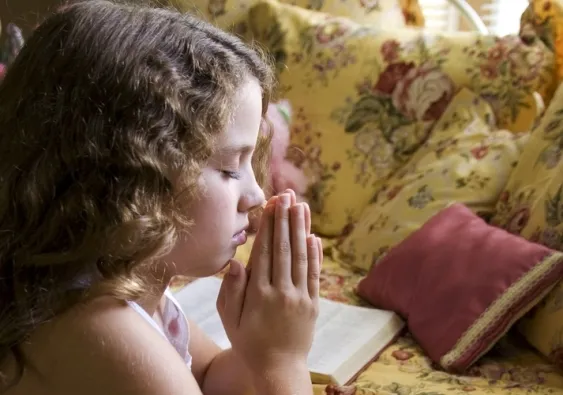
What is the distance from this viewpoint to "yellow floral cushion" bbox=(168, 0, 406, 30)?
6.41 feet

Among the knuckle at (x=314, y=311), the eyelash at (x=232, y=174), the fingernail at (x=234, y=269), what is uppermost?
the eyelash at (x=232, y=174)

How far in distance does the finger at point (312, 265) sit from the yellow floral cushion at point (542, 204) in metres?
0.47

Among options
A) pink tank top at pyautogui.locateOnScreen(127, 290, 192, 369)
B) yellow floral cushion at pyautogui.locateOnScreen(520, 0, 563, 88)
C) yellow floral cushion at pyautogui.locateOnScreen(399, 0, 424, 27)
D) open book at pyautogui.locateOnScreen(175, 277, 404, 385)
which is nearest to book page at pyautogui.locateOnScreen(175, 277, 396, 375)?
open book at pyautogui.locateOnScreen(175, 277, 404, 385)

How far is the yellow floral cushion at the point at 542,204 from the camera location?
1202 millimetres

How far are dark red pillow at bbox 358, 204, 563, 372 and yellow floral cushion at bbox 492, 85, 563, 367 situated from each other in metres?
0.04

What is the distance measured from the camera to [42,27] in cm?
80

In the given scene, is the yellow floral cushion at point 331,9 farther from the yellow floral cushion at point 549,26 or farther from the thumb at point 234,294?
the thumb at point 234,294

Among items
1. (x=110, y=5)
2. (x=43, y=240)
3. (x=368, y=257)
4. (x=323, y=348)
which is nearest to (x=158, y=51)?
(x=110, y=5)

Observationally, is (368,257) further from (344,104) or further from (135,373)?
(135,373)

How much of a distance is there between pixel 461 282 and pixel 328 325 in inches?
9.1

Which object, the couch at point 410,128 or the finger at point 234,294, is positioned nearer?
the finger at point 234,294

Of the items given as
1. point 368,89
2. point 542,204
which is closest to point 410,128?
point 368,89

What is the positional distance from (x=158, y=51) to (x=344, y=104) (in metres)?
1.10

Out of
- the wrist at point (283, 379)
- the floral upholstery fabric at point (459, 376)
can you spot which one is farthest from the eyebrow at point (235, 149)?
the floral upholstery fabric at point (459, 376)
